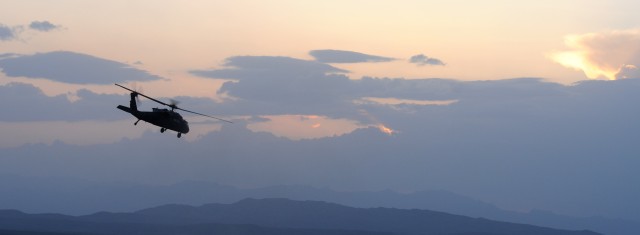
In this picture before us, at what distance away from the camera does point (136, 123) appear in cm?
19188

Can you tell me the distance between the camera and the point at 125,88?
617 feet

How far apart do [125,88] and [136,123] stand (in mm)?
8227

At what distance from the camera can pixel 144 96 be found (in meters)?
197

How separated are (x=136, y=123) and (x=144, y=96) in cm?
795

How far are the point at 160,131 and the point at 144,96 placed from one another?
8269 mm

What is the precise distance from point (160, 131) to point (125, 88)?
15.1 m

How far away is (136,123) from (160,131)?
27.3 ft

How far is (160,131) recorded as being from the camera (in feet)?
653

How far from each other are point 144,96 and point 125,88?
31.8ft
